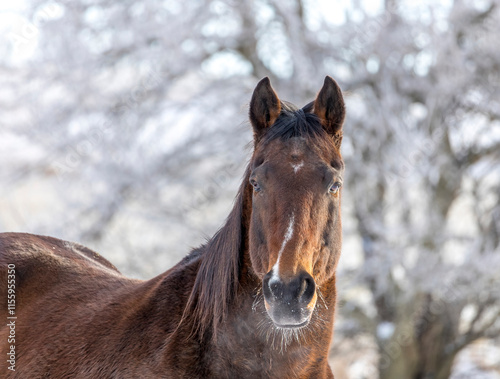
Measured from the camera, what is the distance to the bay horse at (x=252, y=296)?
101 inches

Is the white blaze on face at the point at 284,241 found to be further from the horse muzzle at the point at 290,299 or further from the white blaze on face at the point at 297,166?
the white blaze on face at the point at 297,166

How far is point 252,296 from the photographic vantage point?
110 inches

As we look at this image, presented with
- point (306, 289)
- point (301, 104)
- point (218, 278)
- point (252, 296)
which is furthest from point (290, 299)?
point (301, 104)

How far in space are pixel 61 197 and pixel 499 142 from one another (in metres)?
8.13

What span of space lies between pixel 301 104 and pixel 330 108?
766 centimetres

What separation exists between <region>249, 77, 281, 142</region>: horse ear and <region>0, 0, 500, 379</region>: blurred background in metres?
6.94

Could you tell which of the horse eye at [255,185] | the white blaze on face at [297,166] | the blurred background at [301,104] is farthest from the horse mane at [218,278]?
the blurred background at [301,104]

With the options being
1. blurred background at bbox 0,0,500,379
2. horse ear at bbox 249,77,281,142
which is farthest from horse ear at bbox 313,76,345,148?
blurred background at bbox 0,0,500,379

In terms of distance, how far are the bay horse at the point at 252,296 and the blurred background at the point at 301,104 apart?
22.8 feet

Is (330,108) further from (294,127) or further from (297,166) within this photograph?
(297,166)

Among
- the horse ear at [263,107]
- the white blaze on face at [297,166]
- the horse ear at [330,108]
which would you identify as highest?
the horse ear at [330,108]

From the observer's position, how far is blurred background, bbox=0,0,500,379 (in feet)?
34.0

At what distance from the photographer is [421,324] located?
1147 cm

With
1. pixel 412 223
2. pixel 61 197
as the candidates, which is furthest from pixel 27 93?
pixel 412 223
